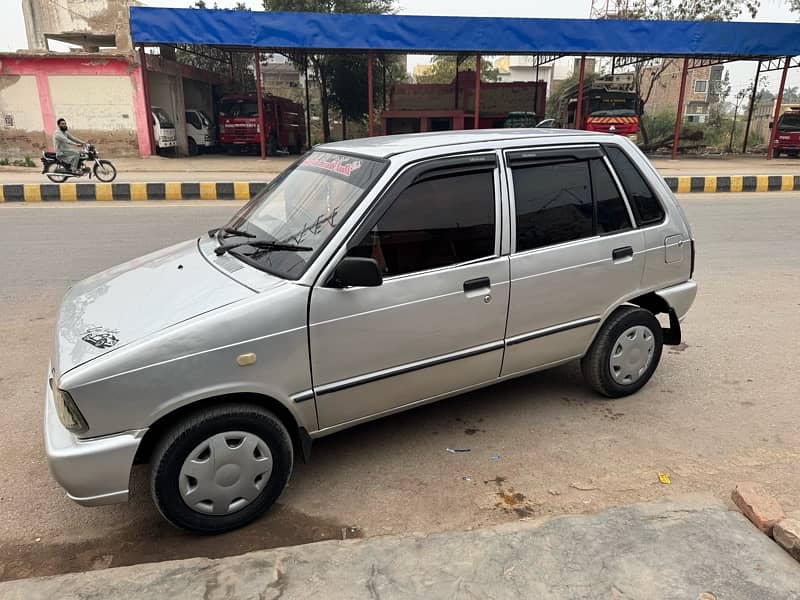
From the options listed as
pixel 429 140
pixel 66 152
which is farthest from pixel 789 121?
pixel 429 140

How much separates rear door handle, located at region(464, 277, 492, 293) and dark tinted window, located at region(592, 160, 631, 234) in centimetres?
93

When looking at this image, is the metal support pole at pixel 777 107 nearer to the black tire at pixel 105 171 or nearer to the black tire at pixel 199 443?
the black tire at pixel 105 171

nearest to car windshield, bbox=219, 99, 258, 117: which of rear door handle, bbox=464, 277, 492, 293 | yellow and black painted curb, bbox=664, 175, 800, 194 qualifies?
yellow and black painted curb, bbox=664, 175, 800, 194

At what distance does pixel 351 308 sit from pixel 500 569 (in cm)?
127

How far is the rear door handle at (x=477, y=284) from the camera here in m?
3.14

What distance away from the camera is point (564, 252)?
3477mm

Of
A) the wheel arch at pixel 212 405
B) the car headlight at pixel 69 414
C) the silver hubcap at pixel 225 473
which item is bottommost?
the silver hubcap at pixel 225 473

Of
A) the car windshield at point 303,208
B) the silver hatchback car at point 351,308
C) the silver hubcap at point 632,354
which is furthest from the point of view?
the silver hubcap at point 632,354

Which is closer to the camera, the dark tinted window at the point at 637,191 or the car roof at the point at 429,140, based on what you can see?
the car roof at the point at 429,140

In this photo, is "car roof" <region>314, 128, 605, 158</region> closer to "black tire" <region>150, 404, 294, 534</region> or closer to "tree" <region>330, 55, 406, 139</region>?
"black tire" <region>150, 404, 294, 534</region>

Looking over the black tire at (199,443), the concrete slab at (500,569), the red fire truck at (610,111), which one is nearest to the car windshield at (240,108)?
the red fire truck at (610,111)

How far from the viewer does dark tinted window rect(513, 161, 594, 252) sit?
11.0 ft

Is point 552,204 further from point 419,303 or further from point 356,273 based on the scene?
point 356,273

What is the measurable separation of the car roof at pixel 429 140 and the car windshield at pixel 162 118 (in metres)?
23.6
